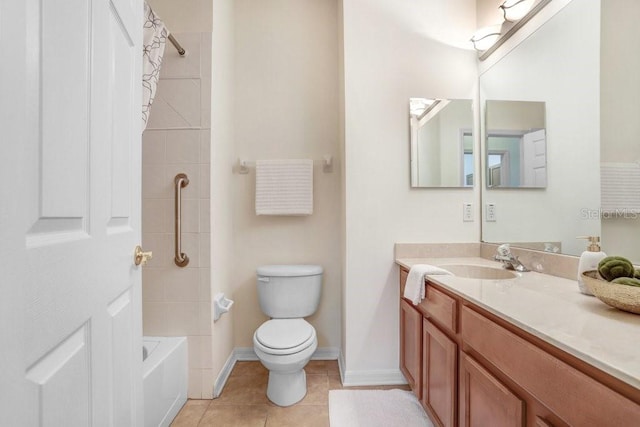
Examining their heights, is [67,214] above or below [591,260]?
above

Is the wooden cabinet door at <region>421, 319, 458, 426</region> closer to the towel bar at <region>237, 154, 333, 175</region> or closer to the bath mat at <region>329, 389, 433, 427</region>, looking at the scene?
the bath mat at <region>329, 389, 433, 427</region>

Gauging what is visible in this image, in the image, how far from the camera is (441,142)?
193 centimetres

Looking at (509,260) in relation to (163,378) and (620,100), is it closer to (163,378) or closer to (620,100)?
(620,100)

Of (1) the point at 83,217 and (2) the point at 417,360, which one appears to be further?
(2) the point at 417,360

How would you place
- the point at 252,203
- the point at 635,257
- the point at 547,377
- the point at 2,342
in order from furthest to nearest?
the point at 252,203 → the point at 635,257 → the point at 547,377 → the point at 2,342

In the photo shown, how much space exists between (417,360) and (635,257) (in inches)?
39.1

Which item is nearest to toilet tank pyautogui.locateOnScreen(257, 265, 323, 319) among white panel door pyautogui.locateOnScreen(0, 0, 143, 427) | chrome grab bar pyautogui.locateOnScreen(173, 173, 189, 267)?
chrome grab bar pyautogui.locateOnScreen(173, 173, 189, 267)

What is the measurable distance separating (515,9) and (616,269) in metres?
1.51

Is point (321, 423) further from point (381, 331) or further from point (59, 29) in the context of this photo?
point (59, 29)

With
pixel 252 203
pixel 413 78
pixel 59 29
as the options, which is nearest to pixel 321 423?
pixel 252 203

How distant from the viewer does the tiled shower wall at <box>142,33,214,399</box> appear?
5.64ft

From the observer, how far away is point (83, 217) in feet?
2.26

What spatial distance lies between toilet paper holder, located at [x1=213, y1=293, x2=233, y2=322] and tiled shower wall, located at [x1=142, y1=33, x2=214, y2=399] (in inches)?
2.2

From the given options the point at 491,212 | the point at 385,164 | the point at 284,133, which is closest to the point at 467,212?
the point at 491,212
